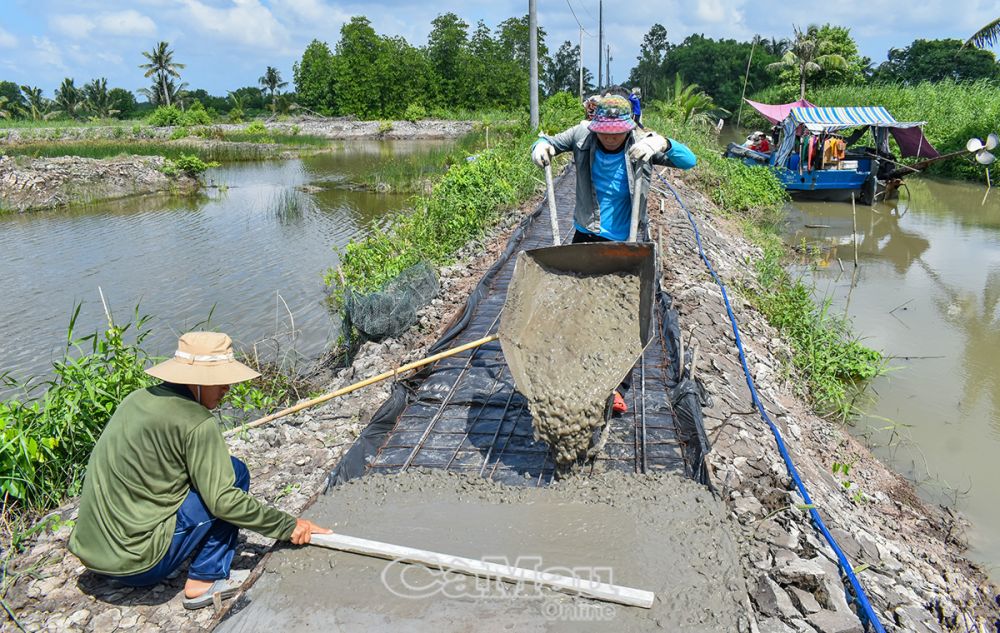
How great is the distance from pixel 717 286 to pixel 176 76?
167 feet

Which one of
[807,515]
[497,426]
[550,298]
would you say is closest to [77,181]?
[497,426]

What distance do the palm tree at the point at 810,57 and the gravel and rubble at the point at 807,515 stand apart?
23095 mm

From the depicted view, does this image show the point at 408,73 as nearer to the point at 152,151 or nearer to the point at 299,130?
the point at 299,130

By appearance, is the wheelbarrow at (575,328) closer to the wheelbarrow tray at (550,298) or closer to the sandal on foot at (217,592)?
the wheelbarrow tray at (550,298)

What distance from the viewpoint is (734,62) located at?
4794 centimetres

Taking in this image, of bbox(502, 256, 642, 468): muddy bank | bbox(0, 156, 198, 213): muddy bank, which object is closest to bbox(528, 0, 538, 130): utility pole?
bbox(0, 156, 198, 213): muddy bank

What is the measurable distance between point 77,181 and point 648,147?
17482 mm

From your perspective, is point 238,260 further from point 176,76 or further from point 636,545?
point 176,76

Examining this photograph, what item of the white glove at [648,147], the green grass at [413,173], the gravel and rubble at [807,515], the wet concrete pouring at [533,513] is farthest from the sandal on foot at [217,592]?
the green grass at [413,173]

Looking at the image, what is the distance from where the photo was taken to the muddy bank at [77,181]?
48.3 feet

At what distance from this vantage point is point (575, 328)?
3.22 metres

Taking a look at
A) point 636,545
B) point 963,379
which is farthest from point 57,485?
point 963,379

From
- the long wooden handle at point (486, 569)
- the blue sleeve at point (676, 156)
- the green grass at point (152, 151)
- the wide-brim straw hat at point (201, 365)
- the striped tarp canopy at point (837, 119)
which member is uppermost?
the green grass at point (152, 151)

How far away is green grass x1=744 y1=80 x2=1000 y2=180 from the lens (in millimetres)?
15523
